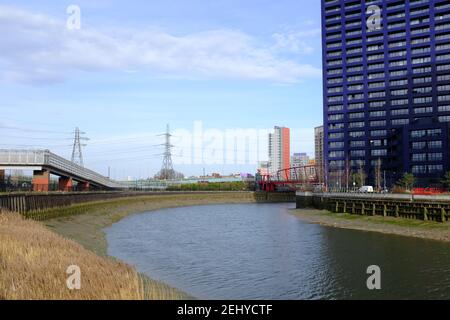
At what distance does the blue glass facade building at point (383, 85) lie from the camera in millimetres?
164475

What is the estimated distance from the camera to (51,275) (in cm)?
1622

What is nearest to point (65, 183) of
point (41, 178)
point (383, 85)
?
point (41, 178)

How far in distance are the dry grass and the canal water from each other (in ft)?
21.6

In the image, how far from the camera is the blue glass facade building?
16448 cm

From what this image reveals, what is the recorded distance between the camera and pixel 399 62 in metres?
176

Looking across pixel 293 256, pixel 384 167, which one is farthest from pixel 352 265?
pixel 384 167

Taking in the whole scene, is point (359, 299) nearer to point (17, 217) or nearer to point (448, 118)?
point (17, 217)

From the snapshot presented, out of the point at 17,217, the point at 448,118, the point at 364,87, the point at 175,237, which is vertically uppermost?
the point at 364,87

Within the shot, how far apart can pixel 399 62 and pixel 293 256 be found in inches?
6351

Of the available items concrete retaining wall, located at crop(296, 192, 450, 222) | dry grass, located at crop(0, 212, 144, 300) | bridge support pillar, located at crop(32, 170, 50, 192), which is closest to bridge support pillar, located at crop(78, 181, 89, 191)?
bridge support pillar, located at crop(32, 170, 50, 192)

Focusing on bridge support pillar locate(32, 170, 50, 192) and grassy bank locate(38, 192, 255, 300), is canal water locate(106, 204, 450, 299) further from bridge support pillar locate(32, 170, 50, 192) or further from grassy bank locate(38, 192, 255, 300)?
bridge support pillar locate(32, 170, 50, 192)

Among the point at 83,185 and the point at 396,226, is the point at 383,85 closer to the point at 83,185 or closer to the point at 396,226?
the point at 83,185

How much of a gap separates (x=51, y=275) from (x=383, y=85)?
181m
